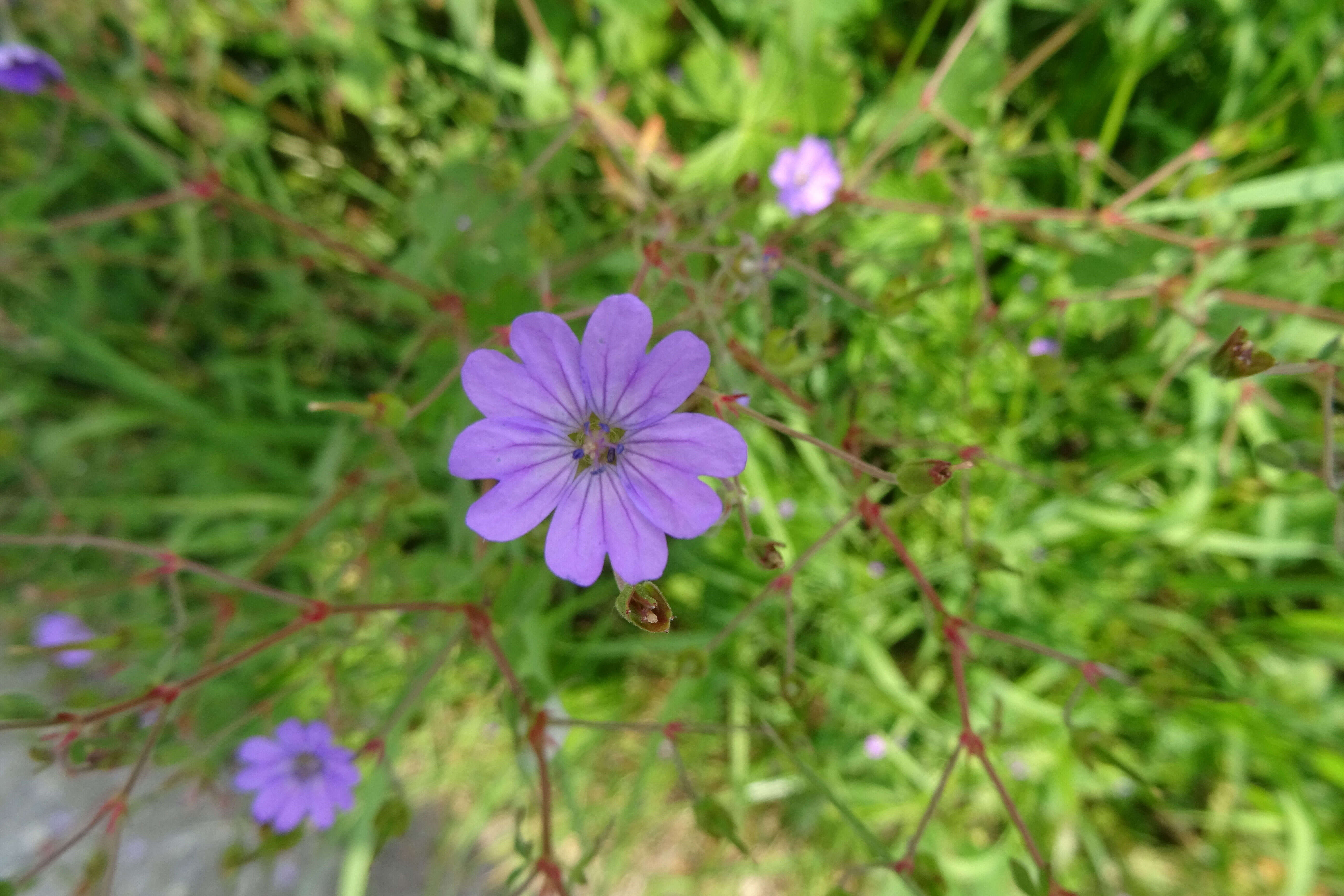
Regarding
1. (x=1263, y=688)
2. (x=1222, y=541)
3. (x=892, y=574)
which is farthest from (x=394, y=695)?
(x=1263, y=688)

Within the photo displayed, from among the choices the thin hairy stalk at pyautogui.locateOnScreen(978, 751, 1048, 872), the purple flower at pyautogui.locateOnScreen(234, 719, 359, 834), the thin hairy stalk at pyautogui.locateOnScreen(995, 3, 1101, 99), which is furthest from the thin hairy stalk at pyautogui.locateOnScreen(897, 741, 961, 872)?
the thin hairy stalk at pyautogui.locateOnScreen(995, 3, 1101, 99)

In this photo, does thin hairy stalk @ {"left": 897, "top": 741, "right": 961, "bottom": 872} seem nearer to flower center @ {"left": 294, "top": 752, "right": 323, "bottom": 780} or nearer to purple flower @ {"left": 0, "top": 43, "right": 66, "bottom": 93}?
flower center @ {"left": 294, "top": 752, "right": 323, "bottom": 780}

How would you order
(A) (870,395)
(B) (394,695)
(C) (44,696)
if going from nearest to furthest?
(A) (870,395), (B) (394,695), (C) (44,696)

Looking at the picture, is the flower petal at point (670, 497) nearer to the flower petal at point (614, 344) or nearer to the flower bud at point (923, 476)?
the flower petal at point (614, 344)

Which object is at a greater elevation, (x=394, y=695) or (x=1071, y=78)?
(x=1071, y=78)

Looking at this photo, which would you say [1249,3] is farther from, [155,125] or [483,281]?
[155,125]

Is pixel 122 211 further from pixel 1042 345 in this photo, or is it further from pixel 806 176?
pixel 1042 345
